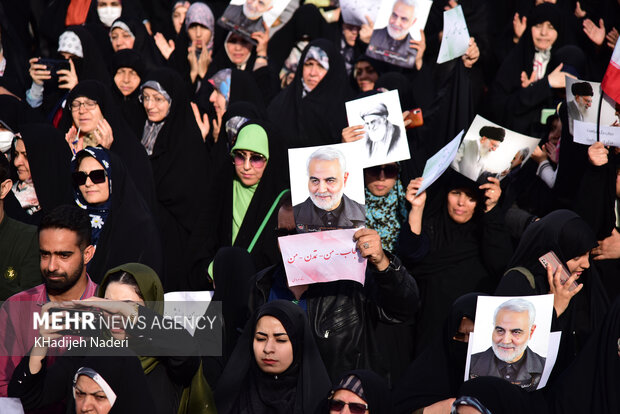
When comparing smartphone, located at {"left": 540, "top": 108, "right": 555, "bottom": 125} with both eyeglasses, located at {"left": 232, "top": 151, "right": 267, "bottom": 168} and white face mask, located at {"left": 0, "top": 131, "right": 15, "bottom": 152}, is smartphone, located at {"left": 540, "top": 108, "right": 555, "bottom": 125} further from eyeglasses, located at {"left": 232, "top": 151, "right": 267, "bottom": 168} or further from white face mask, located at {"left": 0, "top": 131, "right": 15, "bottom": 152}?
white face mask, located at {"left": 0, "top": 131, "right": 15, "bottom": 152}

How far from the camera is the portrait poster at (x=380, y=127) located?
17.7 feet

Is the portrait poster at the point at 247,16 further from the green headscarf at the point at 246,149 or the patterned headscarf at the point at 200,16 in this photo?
the green headscarf at the point at 246,149

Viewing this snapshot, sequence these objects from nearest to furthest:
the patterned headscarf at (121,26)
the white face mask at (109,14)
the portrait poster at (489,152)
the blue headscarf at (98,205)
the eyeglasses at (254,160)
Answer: the blue headscarf at (98,205) < the portrait poster at (489,152) < the eyeglasses at (254,160) < the patterned headscarf at (121,26) < the white face mask at (109,14)

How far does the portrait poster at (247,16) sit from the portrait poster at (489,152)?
2.96m

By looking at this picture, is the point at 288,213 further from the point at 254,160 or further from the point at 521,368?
the point at 521,368

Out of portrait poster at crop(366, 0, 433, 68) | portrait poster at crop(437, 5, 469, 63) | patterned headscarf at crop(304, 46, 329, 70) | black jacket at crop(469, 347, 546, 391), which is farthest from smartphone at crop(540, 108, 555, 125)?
black jacket at crop(469, 347, 546, 391)

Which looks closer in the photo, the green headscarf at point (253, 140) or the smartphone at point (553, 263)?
the smartphone at point (553, 263)

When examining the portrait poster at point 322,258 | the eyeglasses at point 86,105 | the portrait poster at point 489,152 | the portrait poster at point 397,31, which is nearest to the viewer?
the portrait poster at point 322,258

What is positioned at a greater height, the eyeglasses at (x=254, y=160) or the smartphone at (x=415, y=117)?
the smartphone at (x=415, y=117)

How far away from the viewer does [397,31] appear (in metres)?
7.29

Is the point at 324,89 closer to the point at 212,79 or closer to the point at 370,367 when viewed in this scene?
the point at 212,79

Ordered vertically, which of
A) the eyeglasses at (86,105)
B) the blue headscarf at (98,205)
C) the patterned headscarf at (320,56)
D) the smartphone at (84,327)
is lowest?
the smartphone at (84,327)

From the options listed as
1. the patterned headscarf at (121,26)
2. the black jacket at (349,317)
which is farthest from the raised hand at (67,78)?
the black jacket at (349,317)

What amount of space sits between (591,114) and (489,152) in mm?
606
